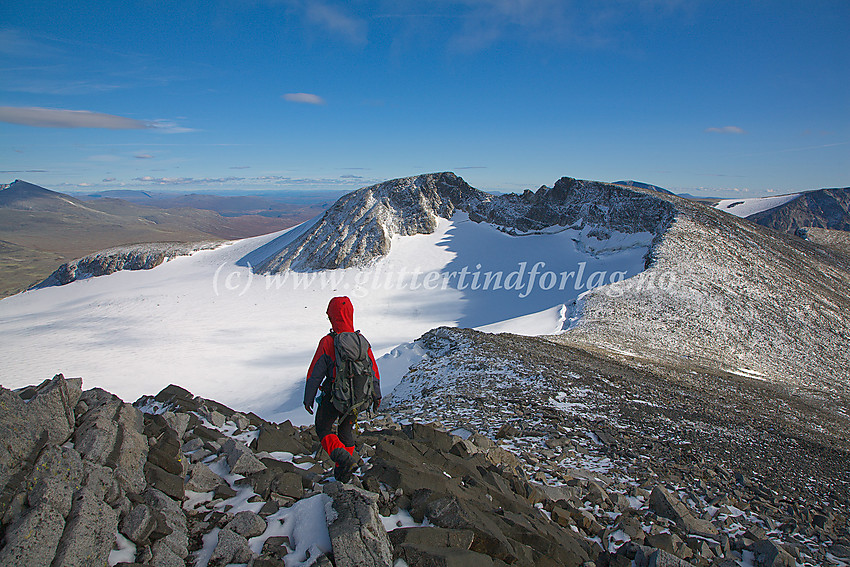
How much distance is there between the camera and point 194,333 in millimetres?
28781

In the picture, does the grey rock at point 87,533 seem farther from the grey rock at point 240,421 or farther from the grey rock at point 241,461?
the grey rock at point 240,421

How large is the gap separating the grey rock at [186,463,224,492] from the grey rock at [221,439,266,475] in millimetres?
246

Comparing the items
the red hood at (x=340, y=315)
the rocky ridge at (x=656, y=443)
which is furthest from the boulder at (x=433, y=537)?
the red hood at (x=340, y=315)

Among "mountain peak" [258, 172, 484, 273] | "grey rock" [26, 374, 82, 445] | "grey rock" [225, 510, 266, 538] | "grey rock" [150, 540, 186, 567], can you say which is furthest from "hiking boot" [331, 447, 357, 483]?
"mountain peak" [258, 172, 484, 273]

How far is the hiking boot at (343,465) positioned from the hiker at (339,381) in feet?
1.22

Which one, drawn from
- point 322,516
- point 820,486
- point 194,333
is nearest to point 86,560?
point 322,516

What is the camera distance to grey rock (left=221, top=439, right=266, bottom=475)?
5184 millimetres

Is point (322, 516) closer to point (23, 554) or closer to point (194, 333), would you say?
point (23, 554)

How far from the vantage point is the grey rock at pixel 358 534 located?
3.62m

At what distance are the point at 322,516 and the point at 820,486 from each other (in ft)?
32.0

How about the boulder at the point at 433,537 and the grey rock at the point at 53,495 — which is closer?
the grey rock at the point at 53,495

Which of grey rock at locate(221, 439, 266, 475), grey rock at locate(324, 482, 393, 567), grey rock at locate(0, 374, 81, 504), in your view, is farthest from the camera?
grey rock at locate(221, 439, 266, 475)

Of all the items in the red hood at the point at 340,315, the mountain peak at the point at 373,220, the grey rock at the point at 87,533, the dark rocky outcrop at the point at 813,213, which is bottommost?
the grey rock at the point at 87,533

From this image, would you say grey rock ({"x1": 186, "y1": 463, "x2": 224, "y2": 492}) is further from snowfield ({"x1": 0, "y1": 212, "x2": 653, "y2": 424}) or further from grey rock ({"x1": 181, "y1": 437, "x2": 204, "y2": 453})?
snowfield ({"x1": 0, "y1": 212, "x2": 653, "y2": 424})
